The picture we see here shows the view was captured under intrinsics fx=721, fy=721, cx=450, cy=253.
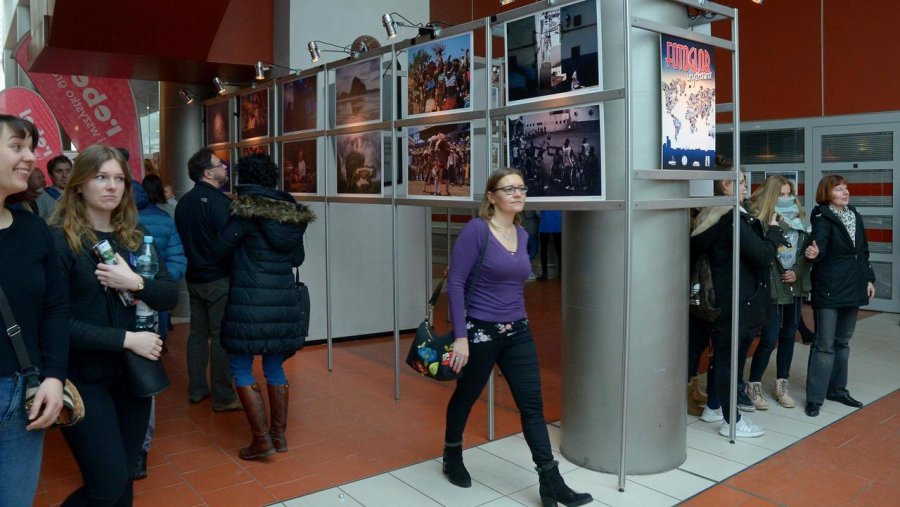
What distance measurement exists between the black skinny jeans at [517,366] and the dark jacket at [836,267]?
2.63 meters

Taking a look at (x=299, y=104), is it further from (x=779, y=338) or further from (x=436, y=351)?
(x=779, y=338)

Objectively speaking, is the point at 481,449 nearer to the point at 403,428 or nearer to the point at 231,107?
the point at 403,428

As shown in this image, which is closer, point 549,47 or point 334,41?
point 549,47

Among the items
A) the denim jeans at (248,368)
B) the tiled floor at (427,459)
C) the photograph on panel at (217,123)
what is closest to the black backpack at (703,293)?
the tiled floor at (427,459)

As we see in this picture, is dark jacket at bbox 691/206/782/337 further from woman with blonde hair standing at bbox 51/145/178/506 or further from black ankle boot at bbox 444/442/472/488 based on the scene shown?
woman with blonde hair standing at bbox 51/145/178/506

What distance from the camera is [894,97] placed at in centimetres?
837

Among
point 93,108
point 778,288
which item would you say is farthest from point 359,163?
point 93,108

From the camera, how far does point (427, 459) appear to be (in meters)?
4.17

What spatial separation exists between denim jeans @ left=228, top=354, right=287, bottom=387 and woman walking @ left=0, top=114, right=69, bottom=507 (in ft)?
6.65

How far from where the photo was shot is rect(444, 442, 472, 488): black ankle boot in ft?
12.3

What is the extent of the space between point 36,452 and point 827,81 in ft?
30.7

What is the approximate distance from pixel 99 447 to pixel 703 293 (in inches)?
138

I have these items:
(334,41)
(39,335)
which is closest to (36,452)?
(39,335)

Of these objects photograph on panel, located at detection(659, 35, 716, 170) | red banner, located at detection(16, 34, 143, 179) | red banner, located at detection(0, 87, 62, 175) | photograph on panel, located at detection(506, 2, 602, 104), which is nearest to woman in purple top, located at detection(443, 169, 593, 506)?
photograph on panel, located at detection(506, 2, 602, 104)
